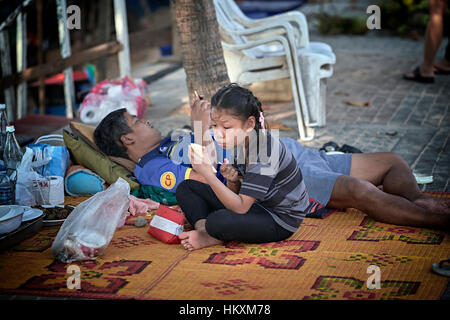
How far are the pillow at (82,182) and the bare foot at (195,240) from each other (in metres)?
1.13

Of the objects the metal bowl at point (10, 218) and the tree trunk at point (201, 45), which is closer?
the metal bowl at point (10, 218)

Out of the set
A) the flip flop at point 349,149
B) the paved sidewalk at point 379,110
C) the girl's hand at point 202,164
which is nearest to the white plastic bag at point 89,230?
the girl's hand at point 202,164

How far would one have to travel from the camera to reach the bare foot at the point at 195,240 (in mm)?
3199

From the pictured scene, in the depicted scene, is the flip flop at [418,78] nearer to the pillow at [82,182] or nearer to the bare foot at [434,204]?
the bare foot at [434,204]

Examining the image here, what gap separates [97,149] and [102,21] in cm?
583

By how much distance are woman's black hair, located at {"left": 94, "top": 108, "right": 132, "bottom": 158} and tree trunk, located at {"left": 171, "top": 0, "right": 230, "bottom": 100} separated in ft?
2.96

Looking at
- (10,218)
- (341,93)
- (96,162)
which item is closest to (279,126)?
(341,93)

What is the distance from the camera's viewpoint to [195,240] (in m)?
3.20

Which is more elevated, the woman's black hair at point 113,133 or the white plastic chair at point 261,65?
the white plastic chair at point 261,65

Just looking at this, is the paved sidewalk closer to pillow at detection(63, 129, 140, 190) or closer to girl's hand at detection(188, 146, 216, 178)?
pillow at detection(63, 129, 140, 190)

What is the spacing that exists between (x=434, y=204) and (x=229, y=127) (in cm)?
134

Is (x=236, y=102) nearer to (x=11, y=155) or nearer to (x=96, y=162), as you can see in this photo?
(x=96, y=162)

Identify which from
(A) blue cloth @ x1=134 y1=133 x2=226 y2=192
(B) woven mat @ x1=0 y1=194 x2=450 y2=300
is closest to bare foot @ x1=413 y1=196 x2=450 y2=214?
(B) woven mat @ x1=0 y1=194 x2=450 y2=300
